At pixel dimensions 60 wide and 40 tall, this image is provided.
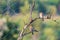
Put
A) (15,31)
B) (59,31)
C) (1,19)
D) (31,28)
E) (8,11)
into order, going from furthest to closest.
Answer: (59,31) → (1,19) → (15,31) → (8,11) → (31,28)

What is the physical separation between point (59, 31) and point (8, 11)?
6837mm

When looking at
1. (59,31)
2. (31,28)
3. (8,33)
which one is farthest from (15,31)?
(59,31)

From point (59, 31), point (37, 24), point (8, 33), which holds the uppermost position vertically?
point (37, 24)

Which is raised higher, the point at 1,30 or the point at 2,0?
the point at 2,0

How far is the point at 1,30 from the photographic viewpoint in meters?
1.77

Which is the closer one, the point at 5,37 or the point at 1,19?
the point at 5,37

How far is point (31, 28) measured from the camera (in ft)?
4.72

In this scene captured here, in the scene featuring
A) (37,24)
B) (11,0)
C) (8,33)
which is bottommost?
(8,33)

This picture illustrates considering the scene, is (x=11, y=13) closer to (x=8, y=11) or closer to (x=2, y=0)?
(x=8, y=11)

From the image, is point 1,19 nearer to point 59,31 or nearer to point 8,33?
point 8,33

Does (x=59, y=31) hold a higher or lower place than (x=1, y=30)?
lower

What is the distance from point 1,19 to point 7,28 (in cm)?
12

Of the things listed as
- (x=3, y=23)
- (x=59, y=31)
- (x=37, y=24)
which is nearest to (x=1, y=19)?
(x=3, y=23)

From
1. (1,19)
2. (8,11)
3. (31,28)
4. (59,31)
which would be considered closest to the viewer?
(31,28)
